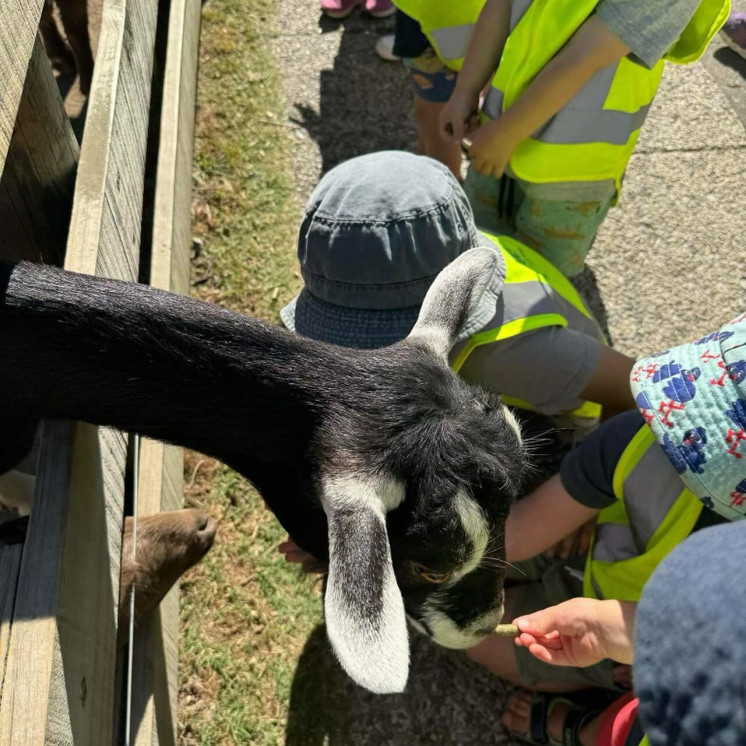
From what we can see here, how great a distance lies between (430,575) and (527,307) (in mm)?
1194

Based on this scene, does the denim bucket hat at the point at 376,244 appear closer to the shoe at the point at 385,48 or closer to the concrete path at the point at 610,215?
the concrete path at the point at 610,215

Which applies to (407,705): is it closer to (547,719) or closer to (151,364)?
(547,719)

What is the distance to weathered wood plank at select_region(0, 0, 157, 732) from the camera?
141cm

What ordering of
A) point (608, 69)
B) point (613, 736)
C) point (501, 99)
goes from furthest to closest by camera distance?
1. point (501, 99)
2. point (608, 69)
3. point (613, 736)

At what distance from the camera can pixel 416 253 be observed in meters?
2.40

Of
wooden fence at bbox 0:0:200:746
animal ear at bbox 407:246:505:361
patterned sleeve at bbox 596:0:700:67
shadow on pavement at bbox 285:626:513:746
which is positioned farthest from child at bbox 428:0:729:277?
shadow on pavement at bbox 285:626:513:746

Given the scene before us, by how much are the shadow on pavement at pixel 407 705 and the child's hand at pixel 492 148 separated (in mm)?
2134

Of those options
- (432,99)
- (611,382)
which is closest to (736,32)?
(432,99)

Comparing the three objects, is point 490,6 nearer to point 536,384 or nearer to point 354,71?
point 536,384

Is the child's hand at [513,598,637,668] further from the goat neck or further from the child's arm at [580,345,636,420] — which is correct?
the child's arm at [580,345,636,420]

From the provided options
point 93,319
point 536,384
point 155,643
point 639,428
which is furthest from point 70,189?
point 639,428

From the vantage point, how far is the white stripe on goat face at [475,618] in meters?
1.91

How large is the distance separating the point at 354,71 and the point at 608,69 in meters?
2.83

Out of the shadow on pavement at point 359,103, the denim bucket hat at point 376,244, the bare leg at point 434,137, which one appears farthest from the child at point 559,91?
the shadow on pavement at point 359,103
